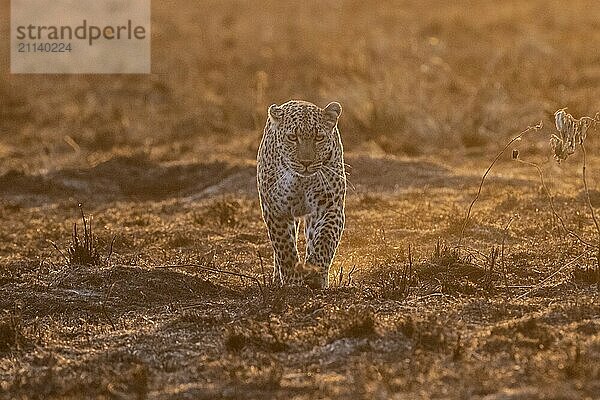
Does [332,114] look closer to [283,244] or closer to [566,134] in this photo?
[283,244]

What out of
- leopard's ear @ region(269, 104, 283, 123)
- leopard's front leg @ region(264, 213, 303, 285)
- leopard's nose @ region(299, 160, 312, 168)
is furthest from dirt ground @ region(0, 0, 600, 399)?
leopard's ear @ region(269, 104, 283, 123)

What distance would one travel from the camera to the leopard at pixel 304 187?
9.62 metres

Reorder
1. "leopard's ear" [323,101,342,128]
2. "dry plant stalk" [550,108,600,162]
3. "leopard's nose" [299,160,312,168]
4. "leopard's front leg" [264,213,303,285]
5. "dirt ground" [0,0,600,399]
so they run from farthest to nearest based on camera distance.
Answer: "leopard's front leg" [264,213,303,285]
"leopard's ear" [323,101,342,128]
"leopard's nose" [299,160,312,168]
"dry plant stalk" [550,108,600,162]
"dirt ground" [0,0,600,399]

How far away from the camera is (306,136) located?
9609 mm

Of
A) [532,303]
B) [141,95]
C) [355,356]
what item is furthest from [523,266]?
[141,95]

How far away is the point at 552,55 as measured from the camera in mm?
25578

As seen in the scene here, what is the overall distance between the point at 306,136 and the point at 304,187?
1.24ft

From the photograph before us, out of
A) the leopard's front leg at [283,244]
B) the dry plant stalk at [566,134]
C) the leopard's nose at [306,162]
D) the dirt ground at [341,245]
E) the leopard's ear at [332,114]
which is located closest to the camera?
the dirt ground at [341,245]

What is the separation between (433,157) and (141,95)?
8.10 metres

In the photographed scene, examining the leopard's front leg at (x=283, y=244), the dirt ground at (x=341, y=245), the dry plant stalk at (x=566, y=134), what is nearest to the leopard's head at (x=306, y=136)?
the leopard's front leg at (x=283, y=244)

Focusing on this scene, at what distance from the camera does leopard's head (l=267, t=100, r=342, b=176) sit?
959cm

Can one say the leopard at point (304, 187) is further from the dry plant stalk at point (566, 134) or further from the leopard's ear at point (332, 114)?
the dry plant stalk at point (566, 134)

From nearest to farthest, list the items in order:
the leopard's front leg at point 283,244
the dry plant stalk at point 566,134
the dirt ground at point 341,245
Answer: the dirt ground at point 341,245, the dry plant stalk at point 566,134, the leopard's front leg at point 283,244

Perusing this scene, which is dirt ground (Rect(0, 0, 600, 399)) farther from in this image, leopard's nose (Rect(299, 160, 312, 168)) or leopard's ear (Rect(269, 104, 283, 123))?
leopard's ear (Rect(269, 104, 283, 123))
